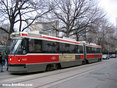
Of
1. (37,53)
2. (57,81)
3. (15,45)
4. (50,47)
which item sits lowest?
(57,81)

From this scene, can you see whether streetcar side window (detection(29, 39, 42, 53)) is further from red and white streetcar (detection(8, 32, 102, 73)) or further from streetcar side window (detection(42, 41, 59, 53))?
streetcar side window (detection(42, 41, 59, 53))

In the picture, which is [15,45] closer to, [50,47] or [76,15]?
[50,47]

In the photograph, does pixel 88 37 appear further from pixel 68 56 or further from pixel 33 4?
pixel 68 56

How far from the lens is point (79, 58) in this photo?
17.9 m

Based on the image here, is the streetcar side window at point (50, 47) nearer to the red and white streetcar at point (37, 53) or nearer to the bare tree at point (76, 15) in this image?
the red and white streetcar at point (37, 53)

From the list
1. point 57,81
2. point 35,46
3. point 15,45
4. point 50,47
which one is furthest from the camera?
point 50,47

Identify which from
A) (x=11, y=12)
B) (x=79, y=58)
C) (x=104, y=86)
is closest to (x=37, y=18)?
(x=11, y=12)

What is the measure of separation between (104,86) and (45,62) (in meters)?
5.75

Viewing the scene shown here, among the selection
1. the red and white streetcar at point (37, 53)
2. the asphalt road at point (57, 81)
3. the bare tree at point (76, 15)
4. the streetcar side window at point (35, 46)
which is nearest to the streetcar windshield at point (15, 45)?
the red and white streetcar at point (37, 53)

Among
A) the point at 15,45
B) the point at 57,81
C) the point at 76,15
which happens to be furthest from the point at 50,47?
the point at 76,15

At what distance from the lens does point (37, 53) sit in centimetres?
1083

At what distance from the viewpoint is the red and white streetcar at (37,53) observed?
987cm

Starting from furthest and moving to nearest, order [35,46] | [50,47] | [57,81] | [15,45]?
→ [50,47], [35,46], [15,45], [57,81]

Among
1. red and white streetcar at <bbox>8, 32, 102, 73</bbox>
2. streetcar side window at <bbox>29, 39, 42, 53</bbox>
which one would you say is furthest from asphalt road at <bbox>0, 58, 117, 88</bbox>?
streetcar side window at <bbox>29, 39, 42, 53</bbox>
